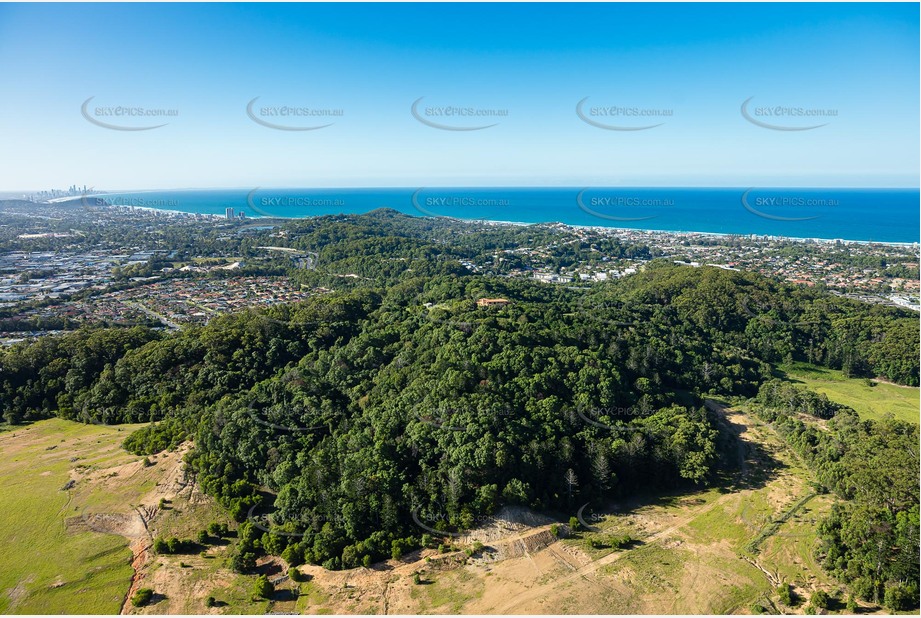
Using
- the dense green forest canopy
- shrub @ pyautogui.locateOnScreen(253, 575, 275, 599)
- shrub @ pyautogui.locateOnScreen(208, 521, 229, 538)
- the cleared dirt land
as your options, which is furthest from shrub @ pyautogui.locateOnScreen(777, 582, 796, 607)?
shrub @ pyautogui.locateOnScreen(208, 521, 229, 538)

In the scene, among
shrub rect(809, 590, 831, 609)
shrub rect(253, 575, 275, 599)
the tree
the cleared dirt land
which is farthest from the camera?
the tree

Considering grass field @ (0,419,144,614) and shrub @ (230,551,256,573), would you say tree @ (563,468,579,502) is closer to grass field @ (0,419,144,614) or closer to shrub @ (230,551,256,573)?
shrub @ (230,551,256,573)

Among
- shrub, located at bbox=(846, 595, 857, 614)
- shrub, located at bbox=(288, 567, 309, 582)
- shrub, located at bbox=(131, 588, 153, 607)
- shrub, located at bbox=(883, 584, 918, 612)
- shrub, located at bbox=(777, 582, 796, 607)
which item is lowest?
shrub, located at bbox=(131, 588, 153, 607)

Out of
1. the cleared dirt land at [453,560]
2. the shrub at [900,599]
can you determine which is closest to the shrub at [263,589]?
the cleared dirt land at [453,560]

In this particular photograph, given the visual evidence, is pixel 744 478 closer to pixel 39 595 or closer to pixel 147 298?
pixel 39 595

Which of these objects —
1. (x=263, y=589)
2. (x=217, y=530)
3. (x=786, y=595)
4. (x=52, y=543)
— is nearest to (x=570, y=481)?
(x=786, y=595)

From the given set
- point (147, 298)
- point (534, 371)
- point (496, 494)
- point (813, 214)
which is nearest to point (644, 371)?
point (534, 371)

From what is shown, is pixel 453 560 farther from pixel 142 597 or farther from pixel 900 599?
pixel 900 599
